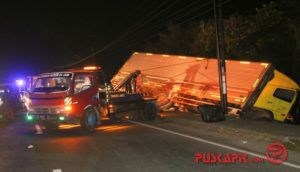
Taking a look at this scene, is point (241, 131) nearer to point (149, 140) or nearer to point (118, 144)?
point (149, 140)

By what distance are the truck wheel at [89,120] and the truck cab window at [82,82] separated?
0.83m

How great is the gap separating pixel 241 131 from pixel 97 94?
5.34 metres

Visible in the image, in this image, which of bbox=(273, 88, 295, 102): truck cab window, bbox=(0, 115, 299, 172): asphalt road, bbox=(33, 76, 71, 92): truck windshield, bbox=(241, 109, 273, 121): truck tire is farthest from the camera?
bbox=(273, 88, 295, 102): truck cab window

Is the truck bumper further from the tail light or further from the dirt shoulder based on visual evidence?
the dirt shoulder

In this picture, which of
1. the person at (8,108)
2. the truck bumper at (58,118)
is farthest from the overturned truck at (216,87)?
the person at (8,108)

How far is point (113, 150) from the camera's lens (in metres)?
7.23

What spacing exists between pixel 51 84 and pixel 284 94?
10.9 metres

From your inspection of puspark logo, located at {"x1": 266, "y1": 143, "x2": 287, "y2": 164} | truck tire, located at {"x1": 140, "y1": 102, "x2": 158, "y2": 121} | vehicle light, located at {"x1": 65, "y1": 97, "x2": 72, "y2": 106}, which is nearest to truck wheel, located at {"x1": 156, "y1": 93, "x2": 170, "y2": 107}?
truck tire, located at {"x1": 140, "y1": 102, "x2": 158, "y2": 121}

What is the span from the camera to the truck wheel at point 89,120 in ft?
32.9

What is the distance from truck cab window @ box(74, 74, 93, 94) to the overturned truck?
4710mm

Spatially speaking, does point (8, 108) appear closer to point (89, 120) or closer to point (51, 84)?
point (51, 84)

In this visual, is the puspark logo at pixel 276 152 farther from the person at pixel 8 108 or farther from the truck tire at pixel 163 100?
the person at pixel 8 108

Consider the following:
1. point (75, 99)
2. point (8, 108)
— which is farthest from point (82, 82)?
point (8, 108)

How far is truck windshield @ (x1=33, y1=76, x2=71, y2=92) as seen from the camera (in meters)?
9.79
